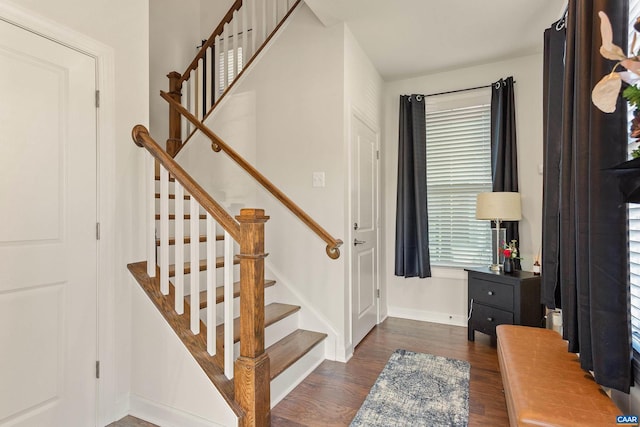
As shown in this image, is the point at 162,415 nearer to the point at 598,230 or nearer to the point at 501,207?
the point at 598,230

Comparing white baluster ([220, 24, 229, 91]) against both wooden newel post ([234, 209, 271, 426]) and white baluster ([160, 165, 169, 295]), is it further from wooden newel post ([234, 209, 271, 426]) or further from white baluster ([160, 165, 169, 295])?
wooden newel post ([234, 209, 271, 426])

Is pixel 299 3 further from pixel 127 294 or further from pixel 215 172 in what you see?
pixel 127 294

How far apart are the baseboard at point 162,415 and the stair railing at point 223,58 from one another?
2316 millimetres

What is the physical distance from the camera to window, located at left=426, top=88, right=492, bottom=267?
11.6 feet

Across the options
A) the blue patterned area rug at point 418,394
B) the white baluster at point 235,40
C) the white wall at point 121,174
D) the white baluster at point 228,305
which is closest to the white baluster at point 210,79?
the white baluster at point 235,40

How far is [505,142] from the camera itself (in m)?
3.31

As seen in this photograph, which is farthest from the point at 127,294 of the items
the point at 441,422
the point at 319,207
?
the point at 441,422

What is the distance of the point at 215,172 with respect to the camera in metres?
3.33

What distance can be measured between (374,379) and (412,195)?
6.58ft

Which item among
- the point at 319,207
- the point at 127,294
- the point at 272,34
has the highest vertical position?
the point at 272,34

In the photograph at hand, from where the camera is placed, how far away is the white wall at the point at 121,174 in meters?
1.95

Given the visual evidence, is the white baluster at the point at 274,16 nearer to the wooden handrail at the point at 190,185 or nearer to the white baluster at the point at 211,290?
the wooden handrail at the point at 190,185

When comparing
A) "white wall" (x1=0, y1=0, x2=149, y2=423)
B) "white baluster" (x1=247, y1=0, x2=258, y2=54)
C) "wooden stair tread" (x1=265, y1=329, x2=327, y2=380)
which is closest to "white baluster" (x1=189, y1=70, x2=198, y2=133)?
"white baluster" (x1=247, y1=0, x2=258, y2=54)

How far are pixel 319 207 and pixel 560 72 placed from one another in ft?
6.36
